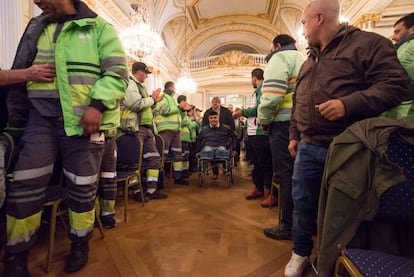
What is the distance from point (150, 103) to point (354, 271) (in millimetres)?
2312

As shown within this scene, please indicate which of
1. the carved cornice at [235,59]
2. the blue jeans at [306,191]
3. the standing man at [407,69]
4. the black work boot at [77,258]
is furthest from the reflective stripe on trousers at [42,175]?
the carved cornice at [235,59]

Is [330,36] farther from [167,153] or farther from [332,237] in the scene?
[167,153]

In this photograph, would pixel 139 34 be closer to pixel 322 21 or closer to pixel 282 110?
pixel 282 110

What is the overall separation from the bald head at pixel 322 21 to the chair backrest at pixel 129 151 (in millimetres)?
1709

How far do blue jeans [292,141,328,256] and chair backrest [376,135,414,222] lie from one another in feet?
1.34

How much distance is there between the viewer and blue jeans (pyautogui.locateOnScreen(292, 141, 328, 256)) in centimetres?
120

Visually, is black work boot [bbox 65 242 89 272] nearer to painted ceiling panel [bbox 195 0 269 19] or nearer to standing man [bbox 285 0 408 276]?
standing man [bbox 285 0 408 276]

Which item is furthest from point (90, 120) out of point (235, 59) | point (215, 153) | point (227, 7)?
point (235, 59)

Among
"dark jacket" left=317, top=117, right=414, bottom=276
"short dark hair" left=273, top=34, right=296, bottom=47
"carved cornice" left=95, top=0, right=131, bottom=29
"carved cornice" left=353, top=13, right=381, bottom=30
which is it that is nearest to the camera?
"dark jacket" left=317, top=117, right=414, bottom=276

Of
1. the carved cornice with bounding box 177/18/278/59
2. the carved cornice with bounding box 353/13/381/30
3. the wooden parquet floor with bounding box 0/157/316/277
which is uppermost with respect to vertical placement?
the carved cornice with bounding box 177/18/278/59

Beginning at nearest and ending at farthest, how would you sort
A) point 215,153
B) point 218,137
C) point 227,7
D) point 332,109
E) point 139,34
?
point 332,109 < point 215,153 < point 218,137 < point 139,34 < point 227,7

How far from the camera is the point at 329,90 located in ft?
A: 3.57

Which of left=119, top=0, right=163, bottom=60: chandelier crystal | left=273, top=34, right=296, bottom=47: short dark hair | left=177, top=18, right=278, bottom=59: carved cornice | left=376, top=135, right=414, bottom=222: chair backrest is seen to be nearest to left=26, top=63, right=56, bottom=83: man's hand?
left=376, top=135, right=414, bottom=222: chair backrest

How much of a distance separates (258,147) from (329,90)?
1.69 meters
